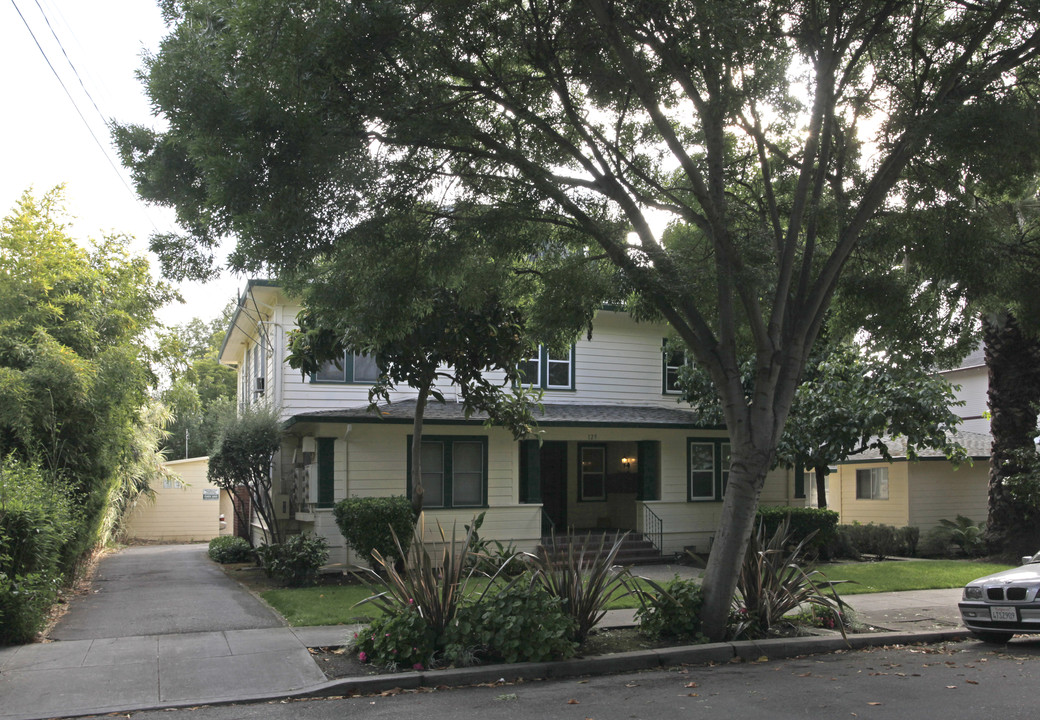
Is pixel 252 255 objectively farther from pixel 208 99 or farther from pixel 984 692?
pixel 984 692

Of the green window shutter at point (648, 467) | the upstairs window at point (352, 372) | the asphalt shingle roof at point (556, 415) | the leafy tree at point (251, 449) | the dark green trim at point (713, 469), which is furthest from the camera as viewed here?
the dark green trim at point (713, 469)

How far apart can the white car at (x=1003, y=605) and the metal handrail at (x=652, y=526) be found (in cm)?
949

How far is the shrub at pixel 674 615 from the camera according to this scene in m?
9.64

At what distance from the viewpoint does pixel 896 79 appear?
10.6 meters

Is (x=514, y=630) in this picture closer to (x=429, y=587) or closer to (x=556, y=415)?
(x=429, y=587)

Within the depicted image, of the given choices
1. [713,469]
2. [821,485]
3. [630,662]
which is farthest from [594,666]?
[713,469]

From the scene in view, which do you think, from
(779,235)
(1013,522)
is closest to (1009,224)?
(779,235)

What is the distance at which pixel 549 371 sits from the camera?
19.8m

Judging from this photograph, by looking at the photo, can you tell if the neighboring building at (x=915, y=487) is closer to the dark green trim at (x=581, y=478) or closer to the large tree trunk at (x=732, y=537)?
the dark green trim at (x=581, y=478)

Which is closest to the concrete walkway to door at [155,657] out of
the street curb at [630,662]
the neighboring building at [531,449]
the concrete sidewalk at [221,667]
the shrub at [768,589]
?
the concrete sidewalk at [221,667]

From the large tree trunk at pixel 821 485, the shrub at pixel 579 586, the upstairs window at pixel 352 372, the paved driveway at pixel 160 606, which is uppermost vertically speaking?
the upstairs window at pixel 352 372

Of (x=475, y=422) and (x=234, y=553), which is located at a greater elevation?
(x=475, y=422)

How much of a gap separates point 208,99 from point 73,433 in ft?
23.8

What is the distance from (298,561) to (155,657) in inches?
212
